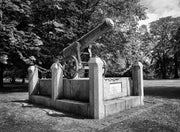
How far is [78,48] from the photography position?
7.80 meters

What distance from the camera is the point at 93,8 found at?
15008 millimetres

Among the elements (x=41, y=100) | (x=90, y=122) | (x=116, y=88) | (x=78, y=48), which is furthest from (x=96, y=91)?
(x=41, y=100)

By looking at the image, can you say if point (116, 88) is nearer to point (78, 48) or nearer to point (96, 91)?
point (96, 91)

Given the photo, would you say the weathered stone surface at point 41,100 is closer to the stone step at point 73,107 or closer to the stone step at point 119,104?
the stone step at point 73,107

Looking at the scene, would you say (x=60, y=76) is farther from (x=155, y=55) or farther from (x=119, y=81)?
(x=155, y=55)

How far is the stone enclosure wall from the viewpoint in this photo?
222 inches

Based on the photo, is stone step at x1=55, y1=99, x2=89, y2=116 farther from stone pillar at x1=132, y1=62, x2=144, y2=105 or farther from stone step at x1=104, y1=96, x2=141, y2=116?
stone pillar at x1=132, y1=62, x2=144, y2=105

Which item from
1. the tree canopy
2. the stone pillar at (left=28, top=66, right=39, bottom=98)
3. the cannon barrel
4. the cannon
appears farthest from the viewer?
the tree canopy

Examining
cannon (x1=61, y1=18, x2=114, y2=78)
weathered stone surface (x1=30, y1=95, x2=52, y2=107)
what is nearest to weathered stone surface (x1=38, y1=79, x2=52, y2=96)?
weathered stone surface (x1=30, y1=95, x2=52, y2=107)

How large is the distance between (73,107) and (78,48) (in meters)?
2.77

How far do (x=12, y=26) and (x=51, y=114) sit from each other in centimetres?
756

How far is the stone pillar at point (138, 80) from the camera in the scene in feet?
25.6

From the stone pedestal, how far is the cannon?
1532 mm

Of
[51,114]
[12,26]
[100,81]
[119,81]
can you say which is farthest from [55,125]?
[12,26]
